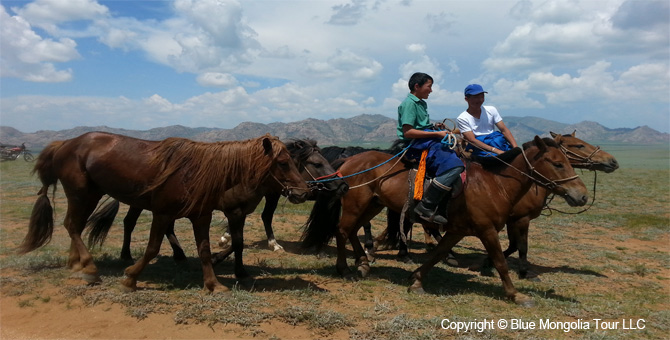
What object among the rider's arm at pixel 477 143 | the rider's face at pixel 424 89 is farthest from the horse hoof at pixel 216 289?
the rider's arm at pixel 477 143

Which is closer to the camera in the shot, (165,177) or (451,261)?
(165,177)

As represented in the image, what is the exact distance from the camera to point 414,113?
5848mm

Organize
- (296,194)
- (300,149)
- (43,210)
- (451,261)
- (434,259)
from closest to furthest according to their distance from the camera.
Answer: (296,194) < (434,259) < (43,210) < (300,149) < (451,261)

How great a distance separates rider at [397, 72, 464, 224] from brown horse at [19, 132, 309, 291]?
5.60 feet

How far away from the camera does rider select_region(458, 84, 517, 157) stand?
20.7 ft

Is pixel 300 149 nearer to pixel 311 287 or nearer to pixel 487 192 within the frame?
pixel 311 287

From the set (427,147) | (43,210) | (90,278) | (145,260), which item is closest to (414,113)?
(427,147)

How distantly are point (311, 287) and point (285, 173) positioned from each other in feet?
5.73

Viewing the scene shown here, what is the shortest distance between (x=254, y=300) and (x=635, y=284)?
645 cm

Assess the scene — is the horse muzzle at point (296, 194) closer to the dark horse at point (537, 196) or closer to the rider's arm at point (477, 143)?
the rider's arm at point (477, 143)

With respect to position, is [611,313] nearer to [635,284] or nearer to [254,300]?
[635,284]

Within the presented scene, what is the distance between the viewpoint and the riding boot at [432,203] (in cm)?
546

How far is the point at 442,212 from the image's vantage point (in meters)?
5.68

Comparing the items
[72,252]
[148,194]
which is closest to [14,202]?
[72,252]
